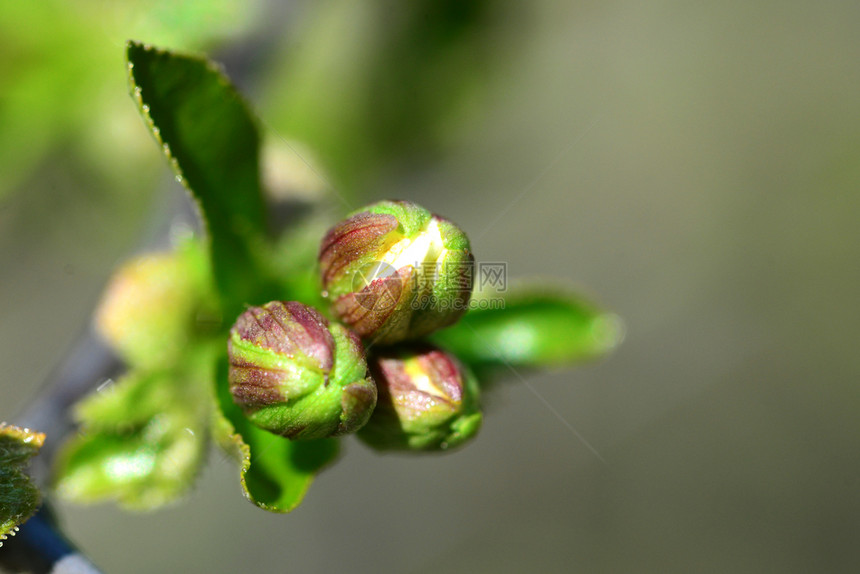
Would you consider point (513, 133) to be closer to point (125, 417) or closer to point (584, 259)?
Result: point (584, 259)

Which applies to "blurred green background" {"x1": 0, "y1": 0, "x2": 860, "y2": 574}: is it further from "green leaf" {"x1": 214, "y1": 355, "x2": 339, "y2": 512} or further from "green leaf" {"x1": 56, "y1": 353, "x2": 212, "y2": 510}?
"green leaf" {"x1": 214, "y1": 355, "x2": 339, "y2": 512}

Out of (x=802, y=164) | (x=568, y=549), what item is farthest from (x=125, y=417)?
(x=802, y=164)

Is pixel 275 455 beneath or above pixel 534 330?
above

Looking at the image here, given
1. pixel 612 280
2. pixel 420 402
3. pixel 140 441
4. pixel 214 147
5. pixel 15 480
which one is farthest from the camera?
pixel 612 280

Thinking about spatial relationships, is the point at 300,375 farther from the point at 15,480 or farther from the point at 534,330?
the point at 534,330

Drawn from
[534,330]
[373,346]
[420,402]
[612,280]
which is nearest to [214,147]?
[373,346]

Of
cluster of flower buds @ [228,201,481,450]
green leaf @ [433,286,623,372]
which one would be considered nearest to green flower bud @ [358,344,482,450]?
cluster of flower buds @ [228,201,481,450]
